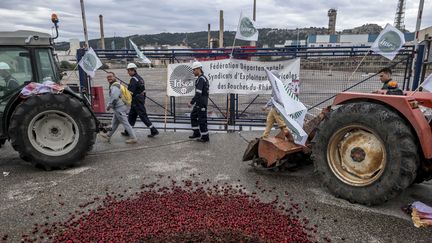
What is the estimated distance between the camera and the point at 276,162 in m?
5.05

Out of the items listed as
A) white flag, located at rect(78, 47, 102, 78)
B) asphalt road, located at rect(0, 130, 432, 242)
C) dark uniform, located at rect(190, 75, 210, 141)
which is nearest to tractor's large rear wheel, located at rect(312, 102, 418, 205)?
asphalt road, located at rect(0, 130, 432, 242)

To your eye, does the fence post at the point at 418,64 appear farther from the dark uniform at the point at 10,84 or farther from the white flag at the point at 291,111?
the dark uniform at the point at 10,84

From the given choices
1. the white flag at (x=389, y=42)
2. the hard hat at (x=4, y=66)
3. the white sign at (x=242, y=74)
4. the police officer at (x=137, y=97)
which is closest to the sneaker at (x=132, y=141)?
the police officer at (x=137, y=97)

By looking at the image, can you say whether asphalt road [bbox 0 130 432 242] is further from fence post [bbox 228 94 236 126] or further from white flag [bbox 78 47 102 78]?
white flag [bbox 78 47 102 78]

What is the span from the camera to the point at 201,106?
729cm

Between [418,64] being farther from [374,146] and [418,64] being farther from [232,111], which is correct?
[374,146]

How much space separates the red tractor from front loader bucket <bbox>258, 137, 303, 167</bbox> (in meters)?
0.44

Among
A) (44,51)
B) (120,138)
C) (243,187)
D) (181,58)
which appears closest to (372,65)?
(181,58)

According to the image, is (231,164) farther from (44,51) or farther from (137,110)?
(44,51)

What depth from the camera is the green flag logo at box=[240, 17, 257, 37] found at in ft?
26.7

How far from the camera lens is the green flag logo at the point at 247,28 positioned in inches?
320

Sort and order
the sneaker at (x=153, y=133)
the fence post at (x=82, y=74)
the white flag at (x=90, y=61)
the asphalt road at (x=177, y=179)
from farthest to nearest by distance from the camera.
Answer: the fence post at (x=82, y=74) < the white flag at (x=90, y=61) < the sneaker at (x=153, y=133) < the asphalt road at (x=177, y=179)

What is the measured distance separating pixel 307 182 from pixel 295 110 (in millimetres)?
1121

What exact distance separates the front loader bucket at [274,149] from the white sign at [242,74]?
122 inches
